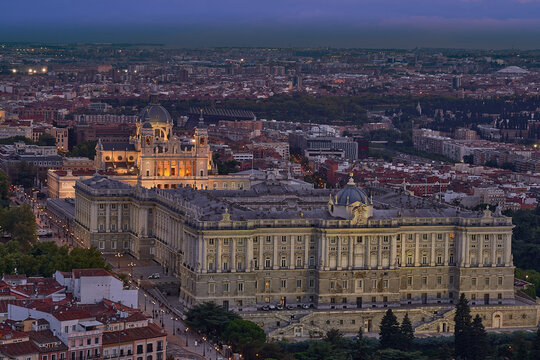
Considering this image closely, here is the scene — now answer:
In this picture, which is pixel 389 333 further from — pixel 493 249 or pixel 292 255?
pixel 493 249

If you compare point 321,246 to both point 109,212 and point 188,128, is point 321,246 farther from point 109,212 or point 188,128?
point 188,128

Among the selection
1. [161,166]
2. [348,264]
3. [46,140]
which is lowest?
[46,140]

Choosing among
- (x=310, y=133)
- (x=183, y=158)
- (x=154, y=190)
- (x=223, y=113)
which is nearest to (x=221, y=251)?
(x=154, y=190)

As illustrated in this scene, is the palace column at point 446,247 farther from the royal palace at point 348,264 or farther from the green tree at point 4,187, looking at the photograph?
the green tree at point 4,187

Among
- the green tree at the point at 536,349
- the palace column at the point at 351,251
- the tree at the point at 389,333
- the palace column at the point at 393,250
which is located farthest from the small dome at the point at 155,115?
the green tree at the point at 536,349

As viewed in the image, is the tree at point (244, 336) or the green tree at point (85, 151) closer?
the tree at point (244, 336)

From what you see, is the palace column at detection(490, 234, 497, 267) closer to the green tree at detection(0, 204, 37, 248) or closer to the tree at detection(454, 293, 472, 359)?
the tree at detection(454, 293, 472, 359)

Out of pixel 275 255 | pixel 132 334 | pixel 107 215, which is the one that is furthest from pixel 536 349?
pixel 107 215
